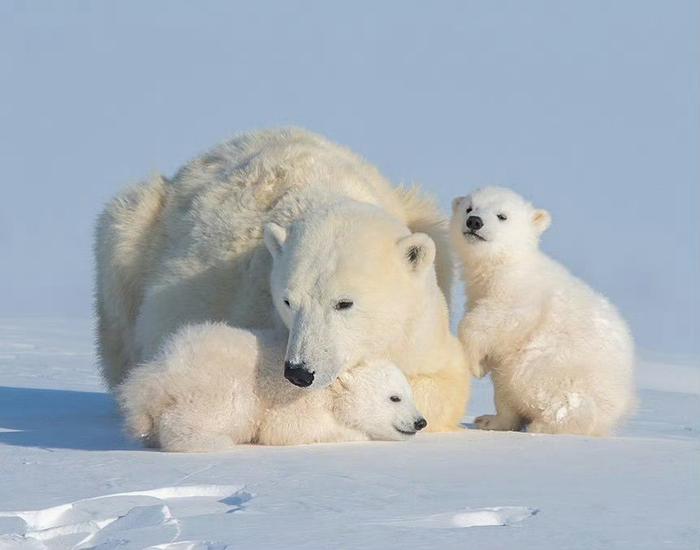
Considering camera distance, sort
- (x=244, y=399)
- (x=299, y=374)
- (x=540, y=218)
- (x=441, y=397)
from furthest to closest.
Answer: (x=540, y=218), (x=441, y=397), (x=244, y=399), (x=299, y=374)

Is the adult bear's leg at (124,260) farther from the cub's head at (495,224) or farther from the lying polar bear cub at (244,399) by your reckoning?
the lying polar bear cub at (244,399)

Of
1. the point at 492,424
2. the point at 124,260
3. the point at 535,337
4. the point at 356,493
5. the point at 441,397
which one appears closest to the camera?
the point at 356,493

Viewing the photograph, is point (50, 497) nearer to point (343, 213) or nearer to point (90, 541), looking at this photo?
point (90, 541)

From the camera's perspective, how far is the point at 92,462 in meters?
5.07

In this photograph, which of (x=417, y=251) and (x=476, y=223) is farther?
(x=476, y=223)

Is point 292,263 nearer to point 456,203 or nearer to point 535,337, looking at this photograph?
point 535,337

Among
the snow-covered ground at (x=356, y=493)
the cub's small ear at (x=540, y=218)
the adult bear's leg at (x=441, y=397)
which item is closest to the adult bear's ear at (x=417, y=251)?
the adult bear's leg at (x=441, y=397)

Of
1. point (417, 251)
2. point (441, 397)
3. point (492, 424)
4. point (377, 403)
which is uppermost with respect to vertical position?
point (417, 251)

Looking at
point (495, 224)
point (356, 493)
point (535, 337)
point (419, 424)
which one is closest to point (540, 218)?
point (495, 224)

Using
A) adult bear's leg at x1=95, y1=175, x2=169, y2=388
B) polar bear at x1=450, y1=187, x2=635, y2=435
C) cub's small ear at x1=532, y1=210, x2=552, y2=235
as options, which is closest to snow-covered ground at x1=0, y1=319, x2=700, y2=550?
polar bear at x1=450, y1=187, x2=635, y2=435

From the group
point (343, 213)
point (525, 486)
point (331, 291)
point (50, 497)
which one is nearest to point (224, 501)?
point (50, 497)

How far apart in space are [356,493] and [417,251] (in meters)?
1.74

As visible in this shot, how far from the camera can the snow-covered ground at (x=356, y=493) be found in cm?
387

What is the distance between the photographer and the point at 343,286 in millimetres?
5707
